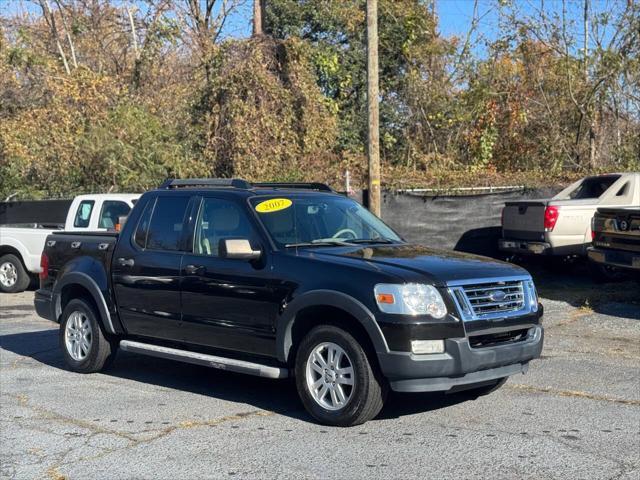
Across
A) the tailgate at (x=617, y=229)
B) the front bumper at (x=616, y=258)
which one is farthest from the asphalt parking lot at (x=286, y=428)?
the tailgate at (x=617, y=229)

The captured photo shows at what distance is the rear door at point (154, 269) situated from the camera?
25.5ft

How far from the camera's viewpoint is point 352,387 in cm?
655

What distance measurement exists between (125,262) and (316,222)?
1.91 metres

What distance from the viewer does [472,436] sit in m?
6.38

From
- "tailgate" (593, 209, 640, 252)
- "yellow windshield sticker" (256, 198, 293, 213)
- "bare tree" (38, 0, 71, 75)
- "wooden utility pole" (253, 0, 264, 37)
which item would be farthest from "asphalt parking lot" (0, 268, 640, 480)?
"bare tree" (38, 0, 71, 75)

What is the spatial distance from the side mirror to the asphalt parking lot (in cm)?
128

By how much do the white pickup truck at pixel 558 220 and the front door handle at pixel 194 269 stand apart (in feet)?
27.9

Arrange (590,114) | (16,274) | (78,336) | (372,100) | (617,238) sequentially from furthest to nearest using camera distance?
(590,114), (16,274), (372,100), (617,238), (78,336)

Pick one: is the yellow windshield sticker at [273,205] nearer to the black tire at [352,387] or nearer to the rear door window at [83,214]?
the black tire at [352,387]

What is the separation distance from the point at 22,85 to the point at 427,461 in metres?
23.7

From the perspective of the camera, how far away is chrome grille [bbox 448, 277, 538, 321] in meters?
6.45

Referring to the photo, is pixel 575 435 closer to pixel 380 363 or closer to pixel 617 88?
pixel 380 363

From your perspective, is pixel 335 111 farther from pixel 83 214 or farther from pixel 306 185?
pixel 306 185

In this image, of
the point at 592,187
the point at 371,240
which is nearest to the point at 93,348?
the point at 371,240
